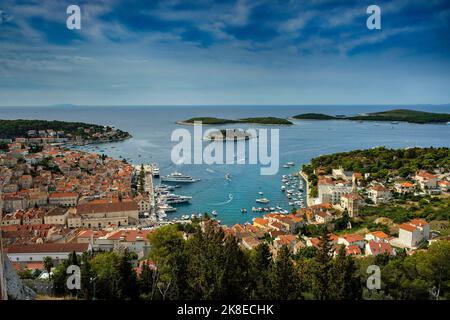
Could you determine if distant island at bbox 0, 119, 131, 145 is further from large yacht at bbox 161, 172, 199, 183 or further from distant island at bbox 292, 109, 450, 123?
distant island at bbox 292, 109, 450, 123

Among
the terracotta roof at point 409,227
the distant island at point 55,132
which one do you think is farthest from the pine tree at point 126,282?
the distant island at point 55,132

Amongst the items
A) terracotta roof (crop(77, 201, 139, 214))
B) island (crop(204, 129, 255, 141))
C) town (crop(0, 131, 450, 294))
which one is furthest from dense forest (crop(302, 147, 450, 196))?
island (crop(204, 129, 255, 141))

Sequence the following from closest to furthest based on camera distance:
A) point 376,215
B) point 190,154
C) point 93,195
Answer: point 376,215
point 93,195
point 190,154

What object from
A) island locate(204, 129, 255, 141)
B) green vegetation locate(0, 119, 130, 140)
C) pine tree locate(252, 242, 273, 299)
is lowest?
pine tree locate(252, 242, 273, 299)

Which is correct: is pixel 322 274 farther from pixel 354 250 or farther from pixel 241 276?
pixel 354 250

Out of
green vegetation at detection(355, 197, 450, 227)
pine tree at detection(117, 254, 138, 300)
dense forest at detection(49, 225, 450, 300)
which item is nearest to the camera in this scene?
dense forest at detection(49, 225, 450, 300)

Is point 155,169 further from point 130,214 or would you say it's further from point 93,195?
point 130,214
